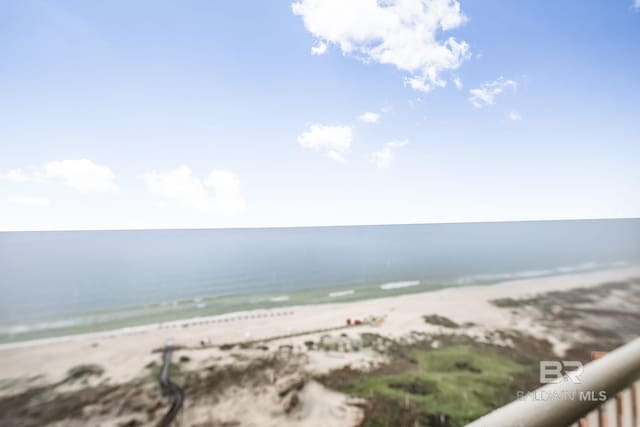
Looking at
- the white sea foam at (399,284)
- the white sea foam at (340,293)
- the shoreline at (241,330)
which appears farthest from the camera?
the white sea foam at (399,284)

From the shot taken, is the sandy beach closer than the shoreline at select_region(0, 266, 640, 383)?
Yes

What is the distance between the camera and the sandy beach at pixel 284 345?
11.6 meters

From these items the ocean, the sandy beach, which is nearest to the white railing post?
the sandy beach

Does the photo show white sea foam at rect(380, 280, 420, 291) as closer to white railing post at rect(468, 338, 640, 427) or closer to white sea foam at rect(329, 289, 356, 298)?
white sea foam at rect(329, 289, 356, 298)

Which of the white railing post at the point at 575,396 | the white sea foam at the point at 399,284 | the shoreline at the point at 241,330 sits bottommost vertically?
the shoreline at the point at 241,330

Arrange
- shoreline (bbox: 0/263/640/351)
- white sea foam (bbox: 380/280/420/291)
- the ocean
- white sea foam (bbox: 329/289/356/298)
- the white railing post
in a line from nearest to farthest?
the white railing post < shoreline (bbox: 0/263/640/351) < the ocean < white sea foam (bbox: 329/289/356/298) < white sea foam (bbox: 380/280/420/291)

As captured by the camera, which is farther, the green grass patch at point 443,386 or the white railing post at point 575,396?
the green grass patch at point 443,386

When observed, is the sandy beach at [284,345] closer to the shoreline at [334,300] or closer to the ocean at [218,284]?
the shoreline at [334,300]

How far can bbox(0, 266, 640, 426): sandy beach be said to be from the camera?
455 inches

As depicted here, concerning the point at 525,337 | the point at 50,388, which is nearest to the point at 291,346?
the point at 50,388

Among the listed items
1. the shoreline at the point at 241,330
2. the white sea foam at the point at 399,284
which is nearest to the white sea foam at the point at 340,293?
the shoreline at the point at 241,330

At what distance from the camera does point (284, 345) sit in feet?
58.1

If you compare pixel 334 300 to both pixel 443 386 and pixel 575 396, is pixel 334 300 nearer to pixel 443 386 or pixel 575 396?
pixel 443 386

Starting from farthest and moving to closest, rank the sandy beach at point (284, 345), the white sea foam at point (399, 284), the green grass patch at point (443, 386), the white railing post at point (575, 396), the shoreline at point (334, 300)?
the white sea foam at point (399, 284), the shoreline at point (334, 300), the sandy beach at point (284, 345), the green grass patch at point (443, 386), the white railing post at point (575, 396)
